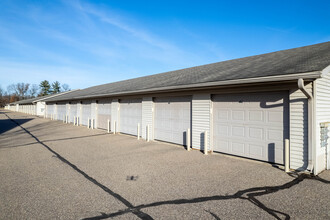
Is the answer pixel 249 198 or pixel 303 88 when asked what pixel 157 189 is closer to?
pixel 249 198

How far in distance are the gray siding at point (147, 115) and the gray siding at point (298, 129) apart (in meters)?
6.56

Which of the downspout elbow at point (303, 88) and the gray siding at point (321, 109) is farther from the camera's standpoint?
the gray siding at point (321, 109)

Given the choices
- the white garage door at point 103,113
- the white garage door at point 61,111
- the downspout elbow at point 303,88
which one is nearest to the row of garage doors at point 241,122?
the downspout elbow at point 303,88

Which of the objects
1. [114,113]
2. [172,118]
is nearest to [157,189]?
[172,118]

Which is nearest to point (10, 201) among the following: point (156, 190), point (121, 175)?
point (121, 175)

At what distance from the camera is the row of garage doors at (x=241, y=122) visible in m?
6.14

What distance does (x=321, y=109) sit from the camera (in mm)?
5672

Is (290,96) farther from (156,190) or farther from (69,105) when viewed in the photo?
(69,105)

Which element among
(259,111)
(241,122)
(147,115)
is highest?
(259,111)

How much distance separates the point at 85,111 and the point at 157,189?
1586 cm

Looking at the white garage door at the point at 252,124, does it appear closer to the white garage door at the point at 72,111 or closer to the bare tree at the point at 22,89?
the white garage door at the point at 72,111

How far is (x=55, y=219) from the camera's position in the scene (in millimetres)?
3322

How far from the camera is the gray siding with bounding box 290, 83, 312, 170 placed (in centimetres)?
548

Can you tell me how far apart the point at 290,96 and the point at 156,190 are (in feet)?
14.8
